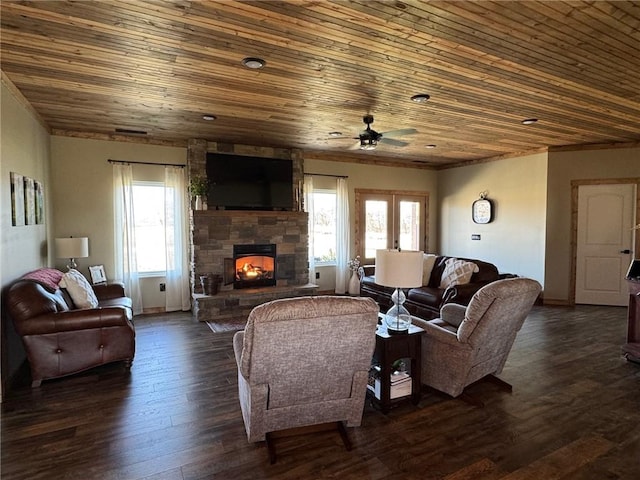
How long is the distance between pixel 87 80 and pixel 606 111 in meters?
5.91

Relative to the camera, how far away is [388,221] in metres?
8.39

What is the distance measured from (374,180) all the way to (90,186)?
5.34m

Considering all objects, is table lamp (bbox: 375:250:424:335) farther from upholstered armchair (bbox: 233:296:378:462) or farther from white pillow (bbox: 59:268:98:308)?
white pillow (bbox: 59:268:98:308)

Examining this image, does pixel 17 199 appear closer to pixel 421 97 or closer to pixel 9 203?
pixel 9 203

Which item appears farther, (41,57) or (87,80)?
(87,80)

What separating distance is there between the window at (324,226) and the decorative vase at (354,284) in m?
0.53

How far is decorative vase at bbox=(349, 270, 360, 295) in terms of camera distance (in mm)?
7559

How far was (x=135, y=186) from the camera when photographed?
6.03 metres

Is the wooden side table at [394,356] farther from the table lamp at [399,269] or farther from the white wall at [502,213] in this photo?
the white wall at [502,213]

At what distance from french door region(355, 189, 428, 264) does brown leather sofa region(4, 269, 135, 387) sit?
5121mm

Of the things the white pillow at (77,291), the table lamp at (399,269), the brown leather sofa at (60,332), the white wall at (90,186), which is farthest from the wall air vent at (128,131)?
the table lamp at (399,269)

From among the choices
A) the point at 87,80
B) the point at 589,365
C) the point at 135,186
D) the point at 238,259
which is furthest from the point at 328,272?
the point at 87,80

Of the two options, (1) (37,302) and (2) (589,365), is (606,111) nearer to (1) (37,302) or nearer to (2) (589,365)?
(2) (589,365)

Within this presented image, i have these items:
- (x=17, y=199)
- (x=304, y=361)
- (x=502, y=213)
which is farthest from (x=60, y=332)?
(x=502, y=213)
